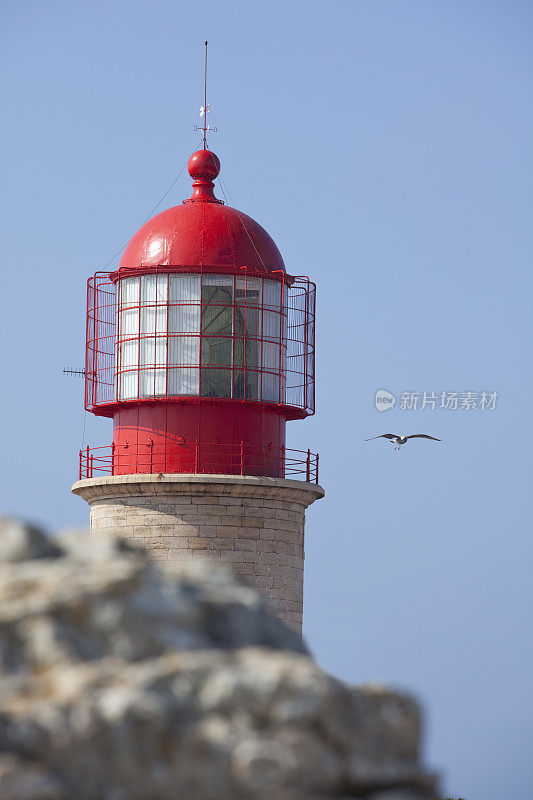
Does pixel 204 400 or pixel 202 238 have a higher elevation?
pixel 202 238

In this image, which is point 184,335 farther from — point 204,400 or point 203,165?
point 203,165

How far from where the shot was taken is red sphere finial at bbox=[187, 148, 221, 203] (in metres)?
23.6

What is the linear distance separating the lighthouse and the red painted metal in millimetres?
23

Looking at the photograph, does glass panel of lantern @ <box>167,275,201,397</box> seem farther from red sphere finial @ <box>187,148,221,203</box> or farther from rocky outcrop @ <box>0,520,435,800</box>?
rocky outcrop @ <box>0,520,435,800</box>

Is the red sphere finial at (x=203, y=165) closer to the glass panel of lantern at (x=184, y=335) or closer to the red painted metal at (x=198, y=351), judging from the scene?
the red painted metal at (x=198, y=351)

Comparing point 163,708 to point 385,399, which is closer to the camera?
point 163,708

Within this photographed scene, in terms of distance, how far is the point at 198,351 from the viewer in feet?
72.4

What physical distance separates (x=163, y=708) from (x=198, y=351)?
15922 mm

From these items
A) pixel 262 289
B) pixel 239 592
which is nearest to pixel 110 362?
pixel 262 289

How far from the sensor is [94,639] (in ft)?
22.6

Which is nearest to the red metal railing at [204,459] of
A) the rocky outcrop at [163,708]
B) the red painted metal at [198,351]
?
the red painted metal at [198,351]

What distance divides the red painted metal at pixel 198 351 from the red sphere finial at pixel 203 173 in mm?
482

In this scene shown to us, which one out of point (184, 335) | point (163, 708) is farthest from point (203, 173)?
point (163, 708)

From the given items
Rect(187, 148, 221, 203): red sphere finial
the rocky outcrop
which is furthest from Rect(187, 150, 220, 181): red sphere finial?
the rocky outcrop
